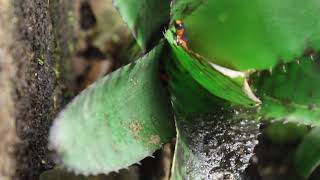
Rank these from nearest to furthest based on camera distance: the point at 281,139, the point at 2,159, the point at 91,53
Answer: the point at 2,159 < the point at 281,139 < the point at 91,53

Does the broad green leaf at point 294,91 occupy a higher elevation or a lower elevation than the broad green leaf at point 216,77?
lower

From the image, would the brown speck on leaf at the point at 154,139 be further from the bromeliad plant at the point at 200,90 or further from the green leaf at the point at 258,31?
the green leaf at the point at 258,31

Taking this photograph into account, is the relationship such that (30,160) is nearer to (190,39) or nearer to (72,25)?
(190,39)

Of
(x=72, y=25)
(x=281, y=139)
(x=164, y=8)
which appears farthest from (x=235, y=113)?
(x=72, y=25)

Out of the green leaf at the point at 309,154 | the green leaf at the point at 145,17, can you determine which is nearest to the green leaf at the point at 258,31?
the green leaf at the point at 145,17

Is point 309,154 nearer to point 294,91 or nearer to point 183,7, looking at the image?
point 294,91

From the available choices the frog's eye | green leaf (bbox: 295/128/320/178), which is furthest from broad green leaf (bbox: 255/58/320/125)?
green leaf (bbox: 295/128/320/178)

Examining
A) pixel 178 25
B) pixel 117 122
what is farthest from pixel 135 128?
pixel 178 25
